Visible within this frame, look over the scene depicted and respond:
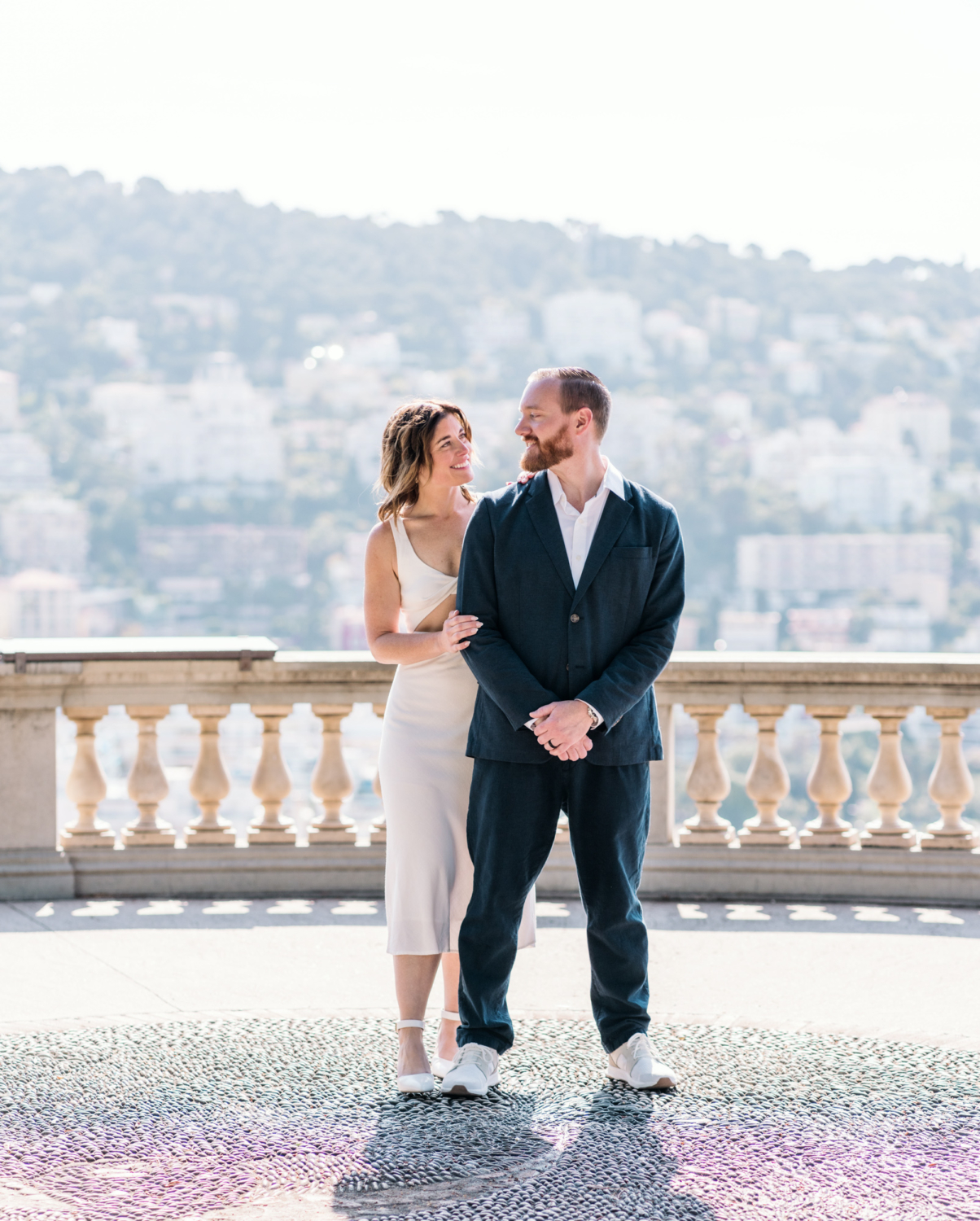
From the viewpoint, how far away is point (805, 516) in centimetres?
7325

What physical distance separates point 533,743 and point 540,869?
30 centimetres

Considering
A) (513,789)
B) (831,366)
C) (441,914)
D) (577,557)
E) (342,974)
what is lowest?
(342,974)

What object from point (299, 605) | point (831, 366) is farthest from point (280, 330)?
point (831, 366)

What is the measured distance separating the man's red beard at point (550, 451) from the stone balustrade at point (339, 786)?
7.25ft

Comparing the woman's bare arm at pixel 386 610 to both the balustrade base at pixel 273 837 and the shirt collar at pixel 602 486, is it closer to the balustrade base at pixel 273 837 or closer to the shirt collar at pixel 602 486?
the shirt collar at pixel 602 486

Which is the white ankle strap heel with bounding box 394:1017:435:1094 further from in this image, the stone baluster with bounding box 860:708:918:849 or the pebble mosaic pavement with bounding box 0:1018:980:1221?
the stone baluster with bounding box 860:708:918:849

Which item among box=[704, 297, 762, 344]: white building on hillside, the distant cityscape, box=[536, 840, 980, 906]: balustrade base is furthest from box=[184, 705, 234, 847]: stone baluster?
box=[704, 297, 762, 344]: white building on hillside

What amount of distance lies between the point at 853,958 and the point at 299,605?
59.8 m

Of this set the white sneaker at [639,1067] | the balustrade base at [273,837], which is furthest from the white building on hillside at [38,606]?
the white sneaker at [639,1067]

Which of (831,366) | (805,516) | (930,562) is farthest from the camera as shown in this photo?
(831,366)

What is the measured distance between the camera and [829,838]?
5551mm

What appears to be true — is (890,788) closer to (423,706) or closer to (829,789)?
(829,789)

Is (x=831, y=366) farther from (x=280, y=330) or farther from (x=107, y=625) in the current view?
(x=107, y=625)

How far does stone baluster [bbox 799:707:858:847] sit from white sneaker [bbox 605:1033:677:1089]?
7.48 feet
